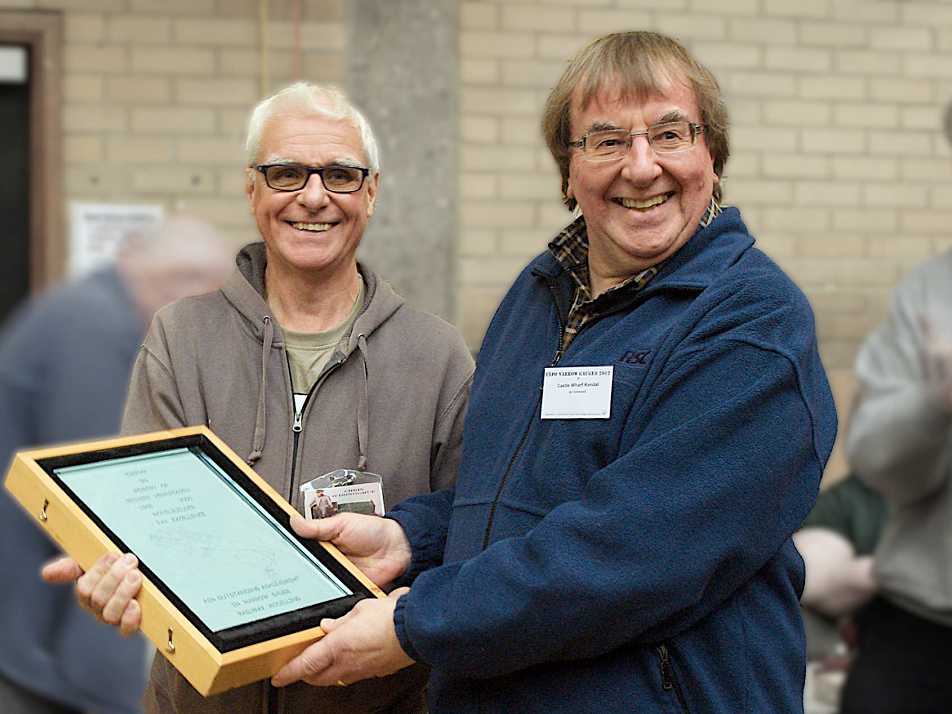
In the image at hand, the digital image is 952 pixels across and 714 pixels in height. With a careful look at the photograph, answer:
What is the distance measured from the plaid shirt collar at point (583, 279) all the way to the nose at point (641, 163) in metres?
0.13

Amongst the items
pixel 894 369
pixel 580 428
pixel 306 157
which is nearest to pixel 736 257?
pixel 580 428

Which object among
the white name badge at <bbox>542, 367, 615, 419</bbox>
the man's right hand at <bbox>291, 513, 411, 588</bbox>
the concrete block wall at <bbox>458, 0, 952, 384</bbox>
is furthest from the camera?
the concrete block wall at <bbox>458, 0, 952, 384</bbox>

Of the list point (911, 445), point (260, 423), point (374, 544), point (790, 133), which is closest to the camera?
point (374, 544)

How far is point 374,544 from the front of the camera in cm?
212

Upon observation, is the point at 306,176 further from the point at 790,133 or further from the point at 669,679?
the point at 790,133

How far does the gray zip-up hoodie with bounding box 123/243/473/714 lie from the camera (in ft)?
7.29

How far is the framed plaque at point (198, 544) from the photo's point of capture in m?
1.80

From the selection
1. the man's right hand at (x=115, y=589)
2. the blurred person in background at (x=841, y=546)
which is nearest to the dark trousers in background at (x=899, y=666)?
the blurred person in background at (x=841, y=546)

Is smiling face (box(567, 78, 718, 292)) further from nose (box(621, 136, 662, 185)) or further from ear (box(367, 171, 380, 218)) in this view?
ear (box(367, 171, 380, 218))

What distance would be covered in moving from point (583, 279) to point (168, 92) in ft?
12.7

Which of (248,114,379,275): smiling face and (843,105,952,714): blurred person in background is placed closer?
(248,114,379,275): smiling face

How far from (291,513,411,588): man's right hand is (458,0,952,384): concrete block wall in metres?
3.69

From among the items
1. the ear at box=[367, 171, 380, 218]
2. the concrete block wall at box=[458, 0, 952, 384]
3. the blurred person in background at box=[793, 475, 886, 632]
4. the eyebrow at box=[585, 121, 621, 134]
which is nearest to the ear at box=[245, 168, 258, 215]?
the ear at box=[367, 171, 380, 218]

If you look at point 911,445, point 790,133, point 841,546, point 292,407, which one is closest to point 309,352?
point 292,407
